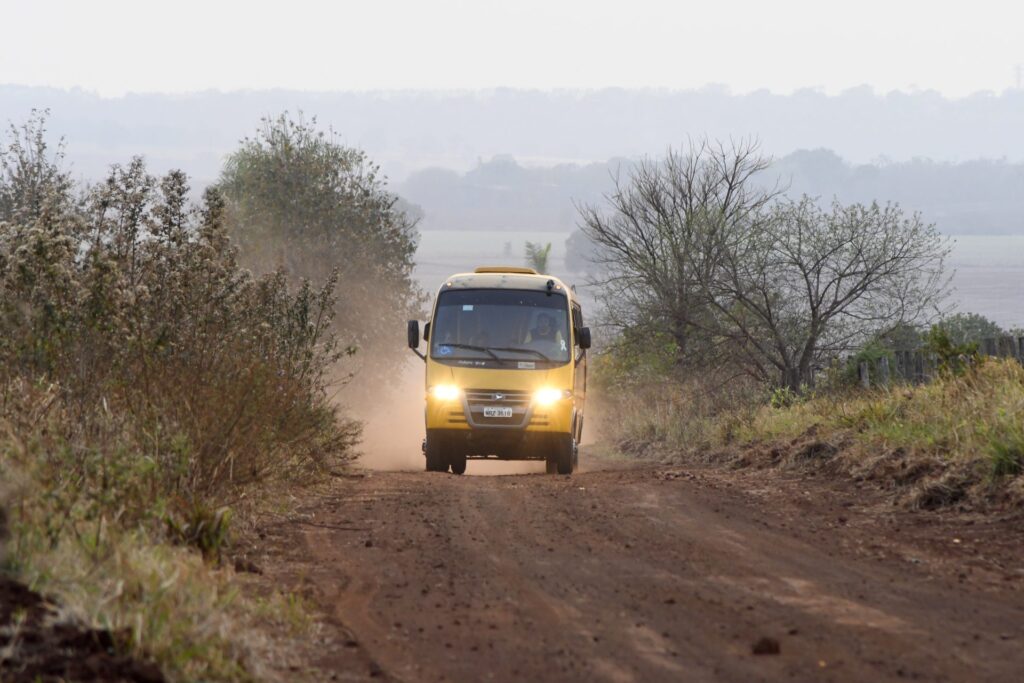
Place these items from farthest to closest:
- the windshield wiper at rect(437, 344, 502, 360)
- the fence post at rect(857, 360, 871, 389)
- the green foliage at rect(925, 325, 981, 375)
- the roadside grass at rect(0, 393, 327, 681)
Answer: the fence post at rect(857, 360, 871, 389) → the windshield wiper at rect(437, 344, 502, 360) → the green foliage at rect(925, 325, 981, 375) → the roadside grass at rect(0, 393, 327, 681)

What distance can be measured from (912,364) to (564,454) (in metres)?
6.29

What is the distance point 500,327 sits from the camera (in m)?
18.2

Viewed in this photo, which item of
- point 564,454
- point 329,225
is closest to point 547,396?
point 564,454

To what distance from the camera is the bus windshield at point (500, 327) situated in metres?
18.0

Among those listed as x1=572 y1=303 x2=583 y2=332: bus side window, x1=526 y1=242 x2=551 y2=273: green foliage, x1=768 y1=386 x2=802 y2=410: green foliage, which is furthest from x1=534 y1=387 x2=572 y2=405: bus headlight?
x1=526 y1=242 x2=551 y2=273: green foliage

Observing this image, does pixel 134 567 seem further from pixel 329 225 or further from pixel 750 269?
pixel 329 225

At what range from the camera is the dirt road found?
19.8ft

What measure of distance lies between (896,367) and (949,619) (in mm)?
14526

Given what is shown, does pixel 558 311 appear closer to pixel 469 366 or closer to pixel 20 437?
pixel 469 366

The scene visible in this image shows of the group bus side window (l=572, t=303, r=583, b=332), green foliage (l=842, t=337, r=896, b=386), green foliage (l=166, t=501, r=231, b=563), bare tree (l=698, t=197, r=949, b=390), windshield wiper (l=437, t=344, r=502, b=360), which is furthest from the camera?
bare tree (l=698, t=197, r=949, b=390)

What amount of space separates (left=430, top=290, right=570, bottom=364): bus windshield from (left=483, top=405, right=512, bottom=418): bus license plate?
0.71 m

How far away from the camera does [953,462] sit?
11.6 metres

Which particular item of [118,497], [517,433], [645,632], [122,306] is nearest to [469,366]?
[517,433]

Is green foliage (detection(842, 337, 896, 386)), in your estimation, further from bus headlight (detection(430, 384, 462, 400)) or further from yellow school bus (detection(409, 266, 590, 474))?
bus headlight (detection(430, 384, 462, 400))
